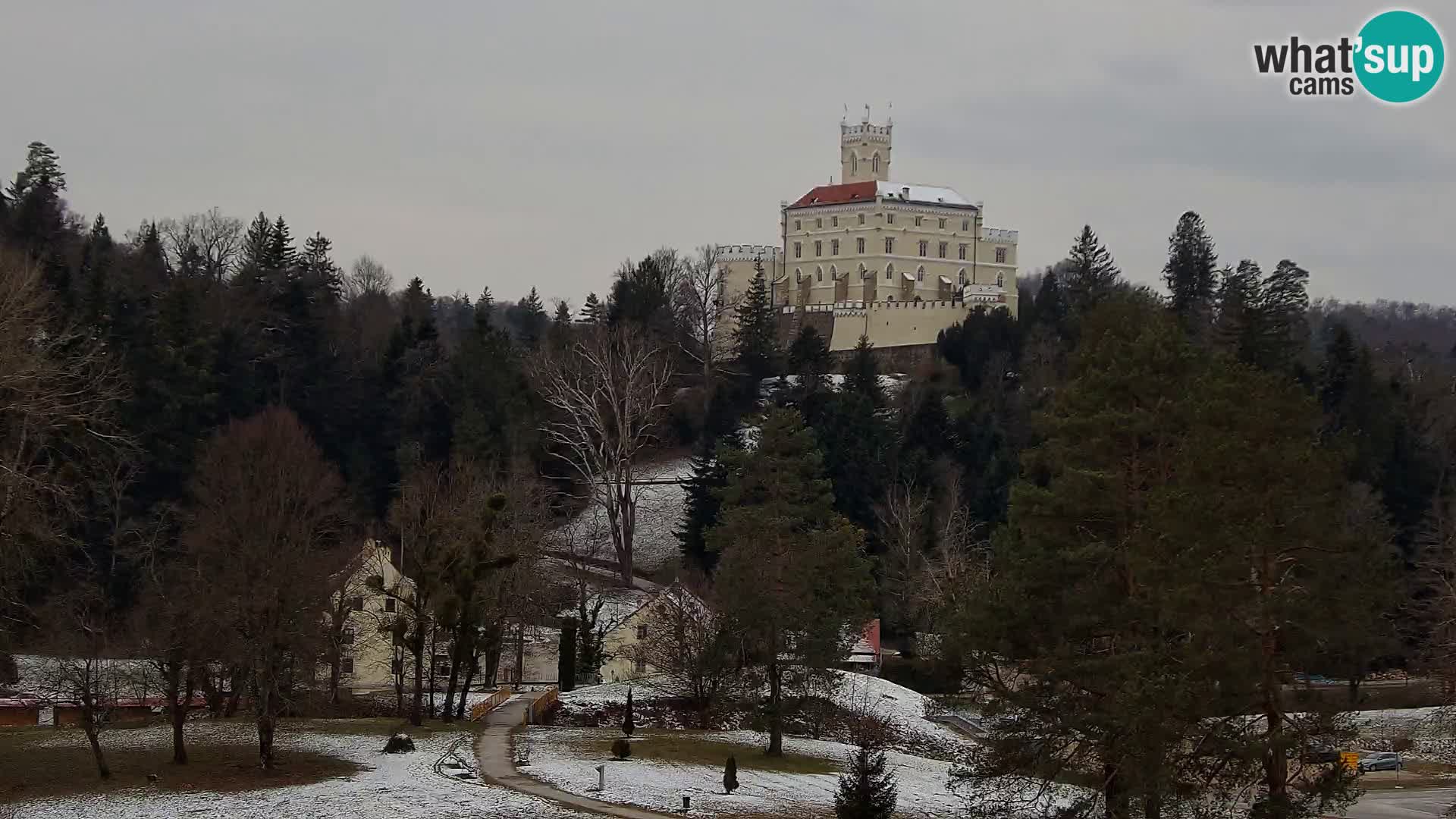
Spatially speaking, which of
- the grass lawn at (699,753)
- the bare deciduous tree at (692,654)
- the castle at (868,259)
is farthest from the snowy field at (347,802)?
the castle at (868,259)

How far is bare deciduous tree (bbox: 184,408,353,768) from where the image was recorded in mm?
36312

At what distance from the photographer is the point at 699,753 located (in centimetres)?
4209

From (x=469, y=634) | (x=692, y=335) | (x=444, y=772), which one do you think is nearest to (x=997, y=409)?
(x=692, y=335)

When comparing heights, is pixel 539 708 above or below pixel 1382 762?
above

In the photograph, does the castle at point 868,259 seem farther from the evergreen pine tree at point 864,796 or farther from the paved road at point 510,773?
the evergreen pine tree at point 864,796

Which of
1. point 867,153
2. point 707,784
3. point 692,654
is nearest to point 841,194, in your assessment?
point 867,153

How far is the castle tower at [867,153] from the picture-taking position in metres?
130

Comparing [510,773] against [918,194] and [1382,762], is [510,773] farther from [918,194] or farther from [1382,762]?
[918,194]

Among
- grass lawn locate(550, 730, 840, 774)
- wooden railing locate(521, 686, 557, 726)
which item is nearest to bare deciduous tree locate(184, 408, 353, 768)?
wooden railing locate(521, 686, 557, 726)

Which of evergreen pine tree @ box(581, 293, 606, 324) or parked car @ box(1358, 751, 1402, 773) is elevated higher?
evergreen pine tree @ box(581, 293, 606, 324)

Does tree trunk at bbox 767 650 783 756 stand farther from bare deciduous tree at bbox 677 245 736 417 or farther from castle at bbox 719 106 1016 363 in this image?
castle at bbox 719 106 1016 363

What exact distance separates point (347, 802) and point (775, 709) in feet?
43.4

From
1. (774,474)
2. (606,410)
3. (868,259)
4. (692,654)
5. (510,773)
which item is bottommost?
(510,773)

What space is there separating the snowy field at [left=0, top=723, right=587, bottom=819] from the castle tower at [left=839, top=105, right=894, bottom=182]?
97347mm
